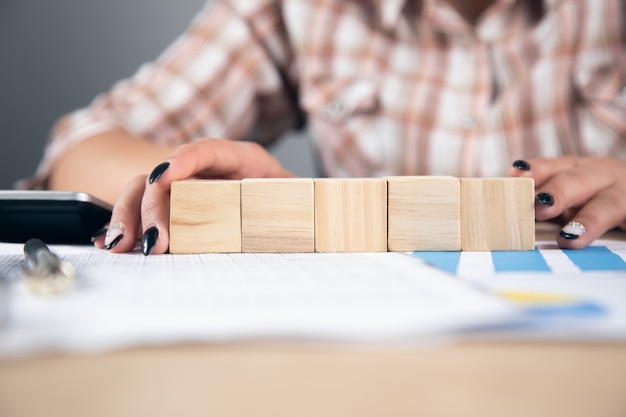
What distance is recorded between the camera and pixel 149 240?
438mm

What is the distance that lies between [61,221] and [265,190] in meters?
0.19

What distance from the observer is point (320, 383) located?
0.66 feet

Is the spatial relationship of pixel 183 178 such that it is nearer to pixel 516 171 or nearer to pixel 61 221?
pixel 61 221

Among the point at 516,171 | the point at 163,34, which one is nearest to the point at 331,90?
the point at 516,171

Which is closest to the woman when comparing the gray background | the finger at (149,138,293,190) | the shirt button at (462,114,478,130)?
the shirt button at (462,114,478,130)

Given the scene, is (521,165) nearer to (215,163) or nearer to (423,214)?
(423,214)

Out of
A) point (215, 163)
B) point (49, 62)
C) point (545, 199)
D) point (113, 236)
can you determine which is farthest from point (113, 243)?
point (49, 62)

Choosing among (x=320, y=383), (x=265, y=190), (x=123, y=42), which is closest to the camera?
(x=320, y=383)

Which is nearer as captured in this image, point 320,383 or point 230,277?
point 320,383

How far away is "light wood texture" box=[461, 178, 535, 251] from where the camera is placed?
1.43ft

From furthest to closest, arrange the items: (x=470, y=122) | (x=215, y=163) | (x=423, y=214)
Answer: (x=470, y=122)
(x=215, y=163)
(x=423, y=214)

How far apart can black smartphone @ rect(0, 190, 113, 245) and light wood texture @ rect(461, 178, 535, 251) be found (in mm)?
305

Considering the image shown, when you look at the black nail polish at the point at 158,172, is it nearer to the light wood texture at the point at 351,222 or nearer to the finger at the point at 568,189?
the light wood texture at the point at 351,222

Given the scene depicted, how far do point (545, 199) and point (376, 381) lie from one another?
328mm
